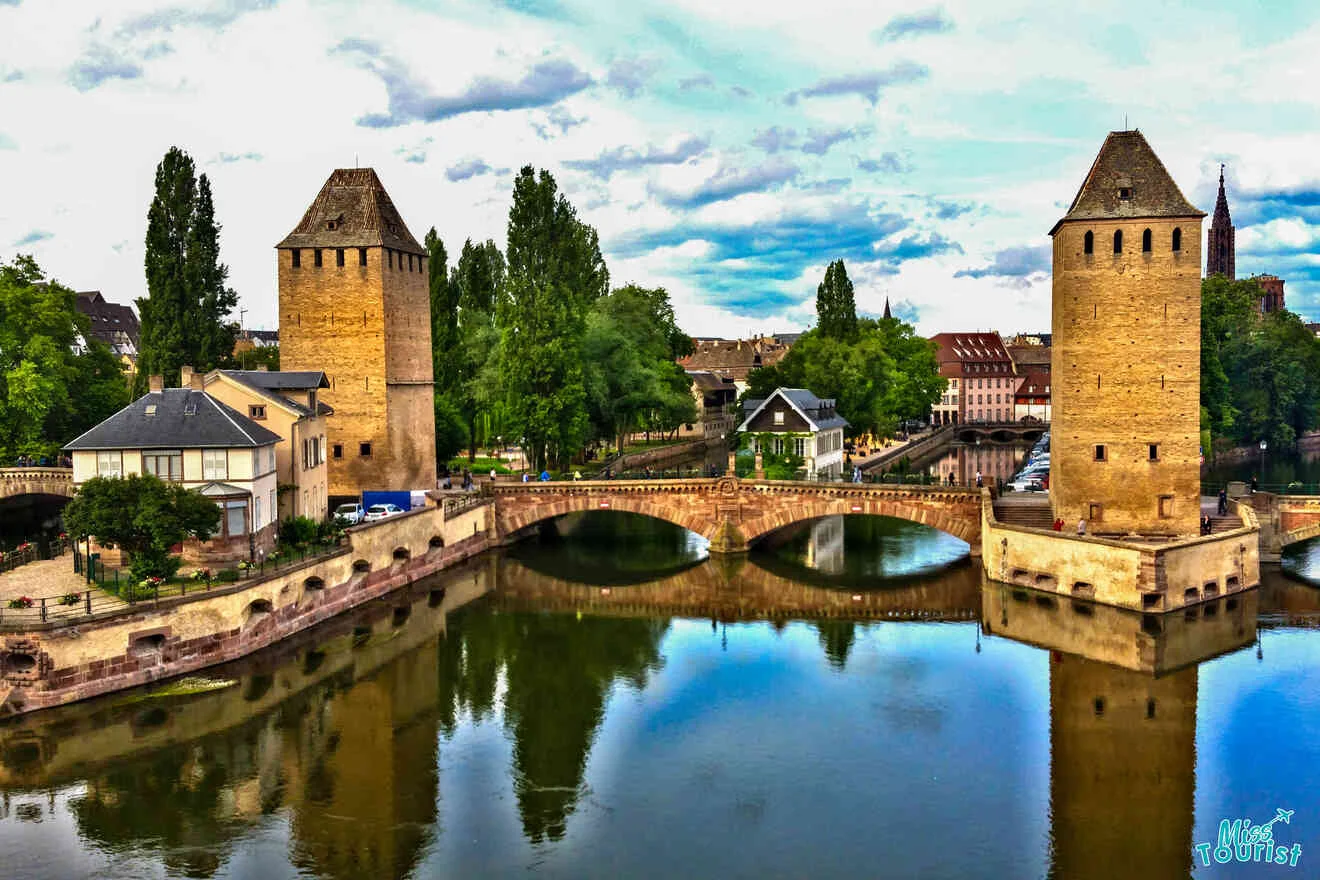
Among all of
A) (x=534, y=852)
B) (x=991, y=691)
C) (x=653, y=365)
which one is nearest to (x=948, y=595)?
(x=991, y=691)

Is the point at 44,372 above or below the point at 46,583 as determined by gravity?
above

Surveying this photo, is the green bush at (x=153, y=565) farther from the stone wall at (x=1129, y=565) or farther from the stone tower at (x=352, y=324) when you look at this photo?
the stone wall at (x=1129, y=565)

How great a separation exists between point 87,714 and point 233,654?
5472mm

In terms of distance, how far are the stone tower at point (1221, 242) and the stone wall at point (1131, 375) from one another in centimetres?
11024

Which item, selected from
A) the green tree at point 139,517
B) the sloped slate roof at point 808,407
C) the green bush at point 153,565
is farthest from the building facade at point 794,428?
the green bush at point 153,565

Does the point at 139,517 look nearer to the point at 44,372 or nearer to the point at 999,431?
the point at 44,372

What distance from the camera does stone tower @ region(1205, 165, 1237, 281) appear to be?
141375 millimetres

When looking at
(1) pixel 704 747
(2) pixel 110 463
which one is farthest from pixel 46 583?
(1) pixel 704 747

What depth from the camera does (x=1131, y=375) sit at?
43.8 meters

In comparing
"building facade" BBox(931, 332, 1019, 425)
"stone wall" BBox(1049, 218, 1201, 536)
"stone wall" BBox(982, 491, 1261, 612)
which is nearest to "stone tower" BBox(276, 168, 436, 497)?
"stone wall" BBox(982, 491, 1261, 612)

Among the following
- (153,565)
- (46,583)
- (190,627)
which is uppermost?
(153,565)

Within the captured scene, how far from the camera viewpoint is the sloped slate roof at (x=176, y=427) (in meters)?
39.8

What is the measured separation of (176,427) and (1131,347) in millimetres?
35683

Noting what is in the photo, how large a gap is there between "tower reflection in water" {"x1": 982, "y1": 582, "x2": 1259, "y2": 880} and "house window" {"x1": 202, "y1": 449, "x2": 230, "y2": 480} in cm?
2731
